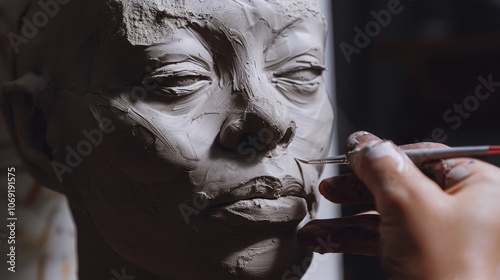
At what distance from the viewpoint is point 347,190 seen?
956mm

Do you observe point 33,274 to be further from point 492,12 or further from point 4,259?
point 492,12

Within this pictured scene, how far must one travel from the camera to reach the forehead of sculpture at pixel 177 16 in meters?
0.99

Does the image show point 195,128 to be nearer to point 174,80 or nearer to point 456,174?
point 174,80

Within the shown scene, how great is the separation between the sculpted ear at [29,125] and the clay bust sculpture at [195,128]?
0.12 meters

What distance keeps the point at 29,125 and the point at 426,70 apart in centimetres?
94

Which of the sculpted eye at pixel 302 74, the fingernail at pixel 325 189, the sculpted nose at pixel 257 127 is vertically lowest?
the fingernail at pixel 325 189

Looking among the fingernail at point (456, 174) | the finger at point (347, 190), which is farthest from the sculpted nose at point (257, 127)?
the fingernail at point (456, 174)

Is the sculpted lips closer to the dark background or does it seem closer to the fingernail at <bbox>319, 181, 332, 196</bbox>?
the fingernail at <bbox>319, 181, 332, 196</bbox>

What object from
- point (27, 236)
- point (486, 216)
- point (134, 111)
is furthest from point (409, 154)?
point (27, 236)

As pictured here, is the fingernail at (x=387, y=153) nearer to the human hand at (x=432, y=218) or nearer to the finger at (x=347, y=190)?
the human hand at (x=432, y=218)

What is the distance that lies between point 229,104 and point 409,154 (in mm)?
300

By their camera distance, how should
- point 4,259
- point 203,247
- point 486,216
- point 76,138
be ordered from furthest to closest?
point 4,259 → point 76,138 → point 203,247 → point 486,216

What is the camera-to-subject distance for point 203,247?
3.25 feet

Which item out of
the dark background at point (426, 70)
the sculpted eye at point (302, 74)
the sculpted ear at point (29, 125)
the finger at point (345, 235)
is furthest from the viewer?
the dark background at point (426, 70)
